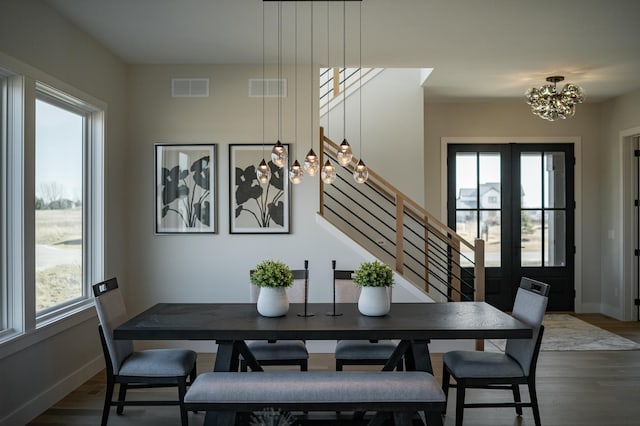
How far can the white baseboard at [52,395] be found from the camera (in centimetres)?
357

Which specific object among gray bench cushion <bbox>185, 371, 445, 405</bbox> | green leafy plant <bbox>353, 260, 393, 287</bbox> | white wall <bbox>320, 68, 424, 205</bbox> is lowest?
gray bench cushion <bbox>185, 371, 445, 405</bbox>

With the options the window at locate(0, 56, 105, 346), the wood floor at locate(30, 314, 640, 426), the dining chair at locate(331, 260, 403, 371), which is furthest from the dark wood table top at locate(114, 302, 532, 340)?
the window at locate(0, 56, 105, 346)

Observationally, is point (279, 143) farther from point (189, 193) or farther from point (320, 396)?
point (189, 193)

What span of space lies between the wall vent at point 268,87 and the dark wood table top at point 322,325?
8.73ft

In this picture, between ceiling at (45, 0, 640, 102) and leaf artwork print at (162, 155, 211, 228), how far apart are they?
1110 millimetres

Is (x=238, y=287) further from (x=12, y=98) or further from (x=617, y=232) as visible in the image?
(x=617, y=232)

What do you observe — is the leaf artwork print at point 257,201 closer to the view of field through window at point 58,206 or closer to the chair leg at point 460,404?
the view of field through window at point 58,206

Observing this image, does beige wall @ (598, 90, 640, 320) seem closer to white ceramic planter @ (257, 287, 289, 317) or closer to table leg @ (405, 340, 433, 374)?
table leg @ (405, 340, 433, 374)

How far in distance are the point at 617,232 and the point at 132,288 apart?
6.25 metres

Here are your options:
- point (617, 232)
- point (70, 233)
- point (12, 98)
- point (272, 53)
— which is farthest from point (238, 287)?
point (617, 232)

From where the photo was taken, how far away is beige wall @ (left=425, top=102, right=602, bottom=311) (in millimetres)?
7469

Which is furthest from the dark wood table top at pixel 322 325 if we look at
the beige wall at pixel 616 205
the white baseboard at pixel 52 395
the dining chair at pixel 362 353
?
the beige wall at pixel 616 205

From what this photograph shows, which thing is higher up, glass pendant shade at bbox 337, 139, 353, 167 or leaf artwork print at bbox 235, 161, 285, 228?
glass pendant shade at bbox 337, 139, 353, 167

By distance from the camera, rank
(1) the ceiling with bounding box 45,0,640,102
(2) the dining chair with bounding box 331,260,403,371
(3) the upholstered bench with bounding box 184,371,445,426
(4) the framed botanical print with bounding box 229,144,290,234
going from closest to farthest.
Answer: (3) the upholstered bench with bounding box 184,371,445,426
(2) the dining chair with bounding box 331,260,403,371
(1) the ceiling with bounding box 45,0,640,102
(4) the framed botanical print with bounding box 229,144,290,234
